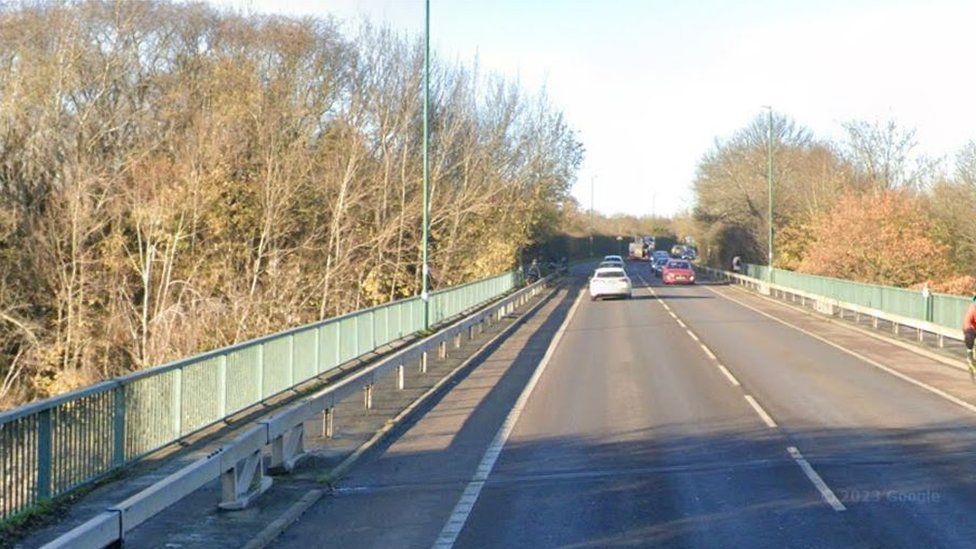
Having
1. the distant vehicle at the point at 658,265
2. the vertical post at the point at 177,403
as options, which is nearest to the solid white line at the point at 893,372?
the vertical post at the point at 177,403

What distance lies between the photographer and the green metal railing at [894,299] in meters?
26.6

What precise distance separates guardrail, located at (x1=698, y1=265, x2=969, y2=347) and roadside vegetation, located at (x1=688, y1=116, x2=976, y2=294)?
6.15 feet

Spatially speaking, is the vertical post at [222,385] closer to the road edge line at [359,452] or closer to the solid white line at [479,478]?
the road edge line at [359,452]

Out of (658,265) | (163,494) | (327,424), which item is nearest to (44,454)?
(163,494)

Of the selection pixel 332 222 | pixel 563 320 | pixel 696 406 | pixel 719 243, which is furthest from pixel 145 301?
pixel 719 243

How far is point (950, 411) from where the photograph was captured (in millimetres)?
16484

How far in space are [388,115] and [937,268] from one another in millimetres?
22428

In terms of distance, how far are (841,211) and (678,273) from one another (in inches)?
837

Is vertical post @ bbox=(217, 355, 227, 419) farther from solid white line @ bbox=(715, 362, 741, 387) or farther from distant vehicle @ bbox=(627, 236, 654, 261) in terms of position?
distant vehicle @ bbox=(627, 236, 654, 261)

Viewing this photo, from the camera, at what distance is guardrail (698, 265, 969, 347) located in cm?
2682

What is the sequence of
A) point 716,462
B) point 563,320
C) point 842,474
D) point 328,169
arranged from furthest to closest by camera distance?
point 328,169 → point 563,320 → point 716,462 → point 842,474

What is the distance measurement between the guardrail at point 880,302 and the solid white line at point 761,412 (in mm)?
9768

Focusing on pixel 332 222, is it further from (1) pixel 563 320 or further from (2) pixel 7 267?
(2) pixel 7 267

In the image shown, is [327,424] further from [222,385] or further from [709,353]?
[709,353]
